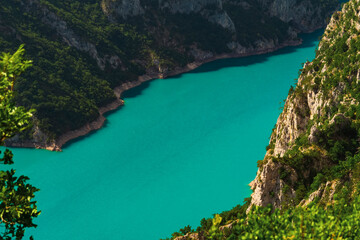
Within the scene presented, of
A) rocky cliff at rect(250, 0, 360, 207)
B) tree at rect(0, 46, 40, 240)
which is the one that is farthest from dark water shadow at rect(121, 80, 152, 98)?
tree at rect(0, 46, 40, 240)

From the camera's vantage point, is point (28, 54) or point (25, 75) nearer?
point (25, 75)

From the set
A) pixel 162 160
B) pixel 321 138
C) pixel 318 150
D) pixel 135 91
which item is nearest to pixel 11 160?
pixel 318 150

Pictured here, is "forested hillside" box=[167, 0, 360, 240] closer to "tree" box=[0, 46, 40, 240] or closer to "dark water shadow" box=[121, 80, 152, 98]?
"tree" box=[0, 46, 40, 240]

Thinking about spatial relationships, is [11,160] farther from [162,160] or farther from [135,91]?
[135,91]

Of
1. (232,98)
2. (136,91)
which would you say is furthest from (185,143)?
(136,91)

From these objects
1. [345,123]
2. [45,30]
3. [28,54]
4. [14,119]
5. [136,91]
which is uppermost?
[45,30]

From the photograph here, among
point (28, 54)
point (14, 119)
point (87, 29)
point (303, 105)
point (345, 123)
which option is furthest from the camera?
point (87, 29)

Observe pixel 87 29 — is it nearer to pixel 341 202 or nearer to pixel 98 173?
pixel 98 173
